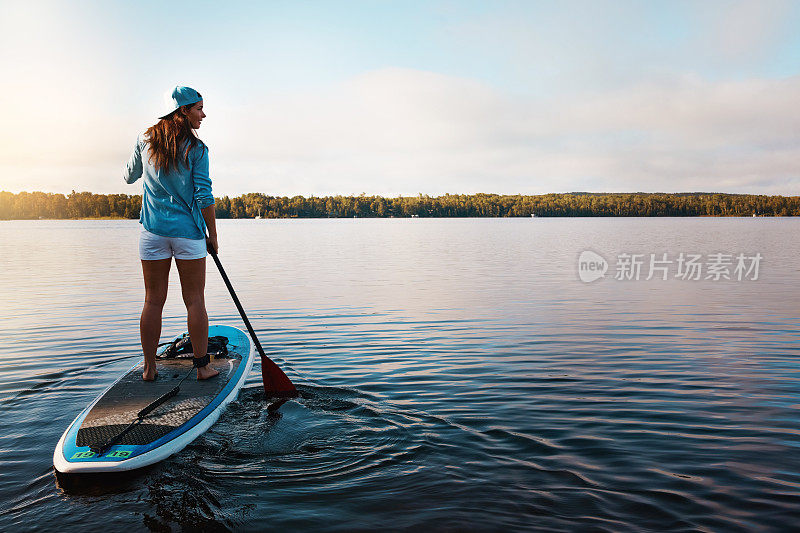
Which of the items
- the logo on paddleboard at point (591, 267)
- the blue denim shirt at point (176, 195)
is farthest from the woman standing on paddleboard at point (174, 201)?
the logo on paddleboard at point (591, 267)

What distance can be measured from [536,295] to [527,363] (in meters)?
8.08

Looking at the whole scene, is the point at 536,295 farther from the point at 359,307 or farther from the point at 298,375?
the point at 298,375

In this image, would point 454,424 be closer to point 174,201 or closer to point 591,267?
point 174,201

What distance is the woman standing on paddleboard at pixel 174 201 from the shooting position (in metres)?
5.79

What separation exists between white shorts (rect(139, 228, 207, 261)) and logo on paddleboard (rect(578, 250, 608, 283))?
54.3 ft

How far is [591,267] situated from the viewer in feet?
82.7

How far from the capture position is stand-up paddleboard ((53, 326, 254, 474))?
15.3 feet

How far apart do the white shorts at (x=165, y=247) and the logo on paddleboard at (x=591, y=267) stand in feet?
54.3

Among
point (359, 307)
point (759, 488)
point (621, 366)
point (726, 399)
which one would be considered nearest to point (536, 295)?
point (359, 307)

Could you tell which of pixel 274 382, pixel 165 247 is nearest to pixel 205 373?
pixel 274 382

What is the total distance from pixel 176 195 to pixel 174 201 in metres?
0.07

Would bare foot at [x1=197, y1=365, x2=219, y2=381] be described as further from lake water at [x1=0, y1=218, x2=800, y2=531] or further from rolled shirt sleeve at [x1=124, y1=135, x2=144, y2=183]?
rolled shirt sleeve at [x1=124, y1=135, x2=144, y2=183]

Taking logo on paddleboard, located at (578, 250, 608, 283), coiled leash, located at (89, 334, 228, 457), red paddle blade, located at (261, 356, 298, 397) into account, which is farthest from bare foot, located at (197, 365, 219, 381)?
logo on paddleboard, located at (578, 250, 608, 283)

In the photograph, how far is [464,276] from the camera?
22062 millimetres
